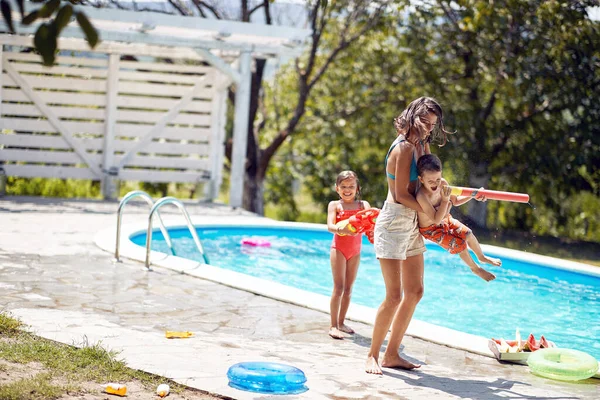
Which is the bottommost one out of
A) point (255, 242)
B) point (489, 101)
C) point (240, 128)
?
point (255, 242)

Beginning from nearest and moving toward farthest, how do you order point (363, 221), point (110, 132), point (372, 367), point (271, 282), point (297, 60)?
point (372, 367) < point (363, 221) < point (271, 282) < point (110, 132) < point (297, 60)

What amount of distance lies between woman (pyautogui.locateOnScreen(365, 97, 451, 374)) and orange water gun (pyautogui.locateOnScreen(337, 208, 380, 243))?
51 cm

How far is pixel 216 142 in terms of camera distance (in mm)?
15258

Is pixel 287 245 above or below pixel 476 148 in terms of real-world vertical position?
below

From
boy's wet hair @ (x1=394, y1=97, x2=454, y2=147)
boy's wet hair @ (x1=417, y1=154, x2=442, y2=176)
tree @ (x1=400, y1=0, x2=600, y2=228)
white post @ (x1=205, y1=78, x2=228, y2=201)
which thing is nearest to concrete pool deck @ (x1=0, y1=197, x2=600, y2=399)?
boy's wet hair @ (x1=417, y1=154, x2=442, y2=176)

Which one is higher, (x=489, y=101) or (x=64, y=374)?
(x=489, y=101)

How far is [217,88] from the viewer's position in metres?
15.3

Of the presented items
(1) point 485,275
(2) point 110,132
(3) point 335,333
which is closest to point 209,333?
(3) point 335,333

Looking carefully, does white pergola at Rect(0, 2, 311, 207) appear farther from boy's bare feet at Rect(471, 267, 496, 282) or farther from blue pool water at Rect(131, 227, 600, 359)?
boy's bare feet at Rect(471, 267, 496, 282)

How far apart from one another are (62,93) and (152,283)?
27.4 ft

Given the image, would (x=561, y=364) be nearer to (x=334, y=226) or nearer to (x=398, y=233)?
(x=398, y=233)

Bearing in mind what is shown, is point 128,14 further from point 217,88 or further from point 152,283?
point 152,283

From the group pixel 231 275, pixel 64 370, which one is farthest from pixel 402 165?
pixel 231 275

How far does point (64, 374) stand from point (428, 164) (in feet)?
7.53
